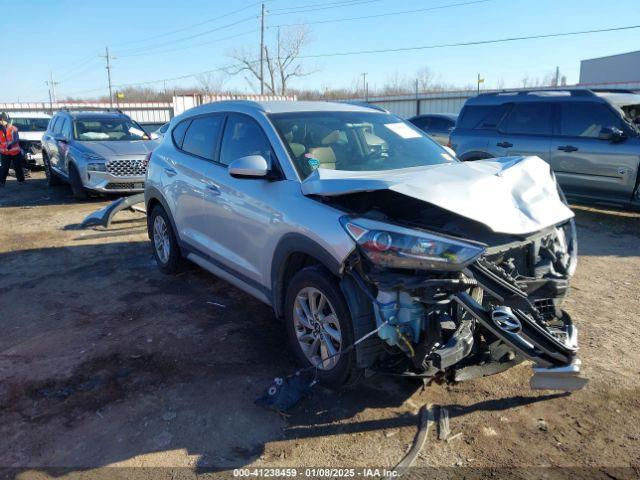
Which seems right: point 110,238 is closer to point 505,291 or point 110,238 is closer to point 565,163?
point 505,291

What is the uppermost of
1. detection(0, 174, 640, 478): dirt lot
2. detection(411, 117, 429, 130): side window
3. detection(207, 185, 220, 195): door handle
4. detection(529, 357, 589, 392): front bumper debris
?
detection(411, 117, 429, 130): side window

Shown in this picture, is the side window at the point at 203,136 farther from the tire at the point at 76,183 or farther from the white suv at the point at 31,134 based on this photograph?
the white suv at the point at 31,134

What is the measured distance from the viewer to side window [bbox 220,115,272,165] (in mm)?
4172

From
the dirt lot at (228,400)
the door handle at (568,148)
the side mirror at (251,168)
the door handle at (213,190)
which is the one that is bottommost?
the dirt lot at (228,400)

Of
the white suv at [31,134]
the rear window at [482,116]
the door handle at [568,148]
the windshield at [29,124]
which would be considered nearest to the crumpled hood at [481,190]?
the door handle at [568,148]

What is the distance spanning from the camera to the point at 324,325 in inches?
135

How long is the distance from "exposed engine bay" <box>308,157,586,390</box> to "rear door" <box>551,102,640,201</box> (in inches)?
219

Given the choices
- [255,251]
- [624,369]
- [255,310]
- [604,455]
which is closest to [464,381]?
[604,455]

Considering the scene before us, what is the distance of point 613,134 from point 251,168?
6.48 meters

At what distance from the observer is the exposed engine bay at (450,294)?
111 inches

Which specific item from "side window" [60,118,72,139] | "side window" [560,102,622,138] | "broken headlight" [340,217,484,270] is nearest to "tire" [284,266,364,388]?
"broken headlight" [340,217,484,270]

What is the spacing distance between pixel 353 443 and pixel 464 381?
101 cm

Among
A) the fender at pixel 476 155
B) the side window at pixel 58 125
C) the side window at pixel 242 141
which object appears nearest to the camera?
the side window at pixel 242 141

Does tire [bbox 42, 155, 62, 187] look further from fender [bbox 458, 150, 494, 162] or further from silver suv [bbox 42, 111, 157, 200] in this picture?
fender [bbox 458, 150, 494, 162]
